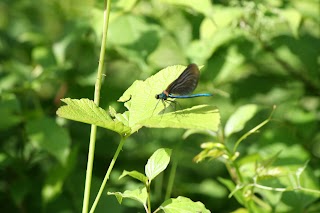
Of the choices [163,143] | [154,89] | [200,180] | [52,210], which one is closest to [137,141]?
[163,143]

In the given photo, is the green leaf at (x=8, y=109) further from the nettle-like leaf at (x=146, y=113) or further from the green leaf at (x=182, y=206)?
the green leaf at (x=182, y=206)

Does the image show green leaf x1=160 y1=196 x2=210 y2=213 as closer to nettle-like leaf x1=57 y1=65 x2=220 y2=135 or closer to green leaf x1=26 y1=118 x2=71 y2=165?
nettle-like leaf x1=57 y1=65 x2=220 y2=135

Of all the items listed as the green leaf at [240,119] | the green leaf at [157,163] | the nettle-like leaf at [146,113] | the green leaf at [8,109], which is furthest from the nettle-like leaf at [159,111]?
the green leaf at [8,109]

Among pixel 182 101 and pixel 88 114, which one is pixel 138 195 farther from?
pixel 182 101

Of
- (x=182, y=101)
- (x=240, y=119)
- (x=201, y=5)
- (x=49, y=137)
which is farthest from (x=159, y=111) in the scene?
(x=182, y=101)

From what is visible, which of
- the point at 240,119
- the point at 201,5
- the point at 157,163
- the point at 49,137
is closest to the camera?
the point at 157,163

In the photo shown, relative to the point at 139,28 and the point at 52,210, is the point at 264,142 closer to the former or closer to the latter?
the point at 139,28
